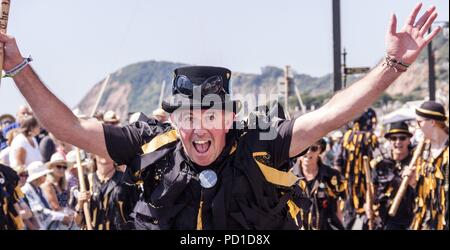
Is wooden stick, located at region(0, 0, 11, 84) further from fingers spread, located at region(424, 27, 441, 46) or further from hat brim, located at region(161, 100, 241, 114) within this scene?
fingers spread, located at region(424, 27, 441, 46)

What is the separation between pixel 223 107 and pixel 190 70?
0.33 meters

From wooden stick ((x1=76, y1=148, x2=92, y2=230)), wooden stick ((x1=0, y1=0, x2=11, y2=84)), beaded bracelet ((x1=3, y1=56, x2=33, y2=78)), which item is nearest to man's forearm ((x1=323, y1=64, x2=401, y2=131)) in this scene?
beaded bracelet ((x1=3, y1=56, x2=33, y2=78))

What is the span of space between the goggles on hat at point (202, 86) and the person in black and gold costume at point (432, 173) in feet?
13.9

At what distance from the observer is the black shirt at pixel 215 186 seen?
5.30 metres

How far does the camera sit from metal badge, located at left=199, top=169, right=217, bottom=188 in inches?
210

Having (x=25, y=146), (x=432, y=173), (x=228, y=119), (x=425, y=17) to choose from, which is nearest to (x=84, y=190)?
(x=25, y=146)

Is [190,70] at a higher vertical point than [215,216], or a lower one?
higher

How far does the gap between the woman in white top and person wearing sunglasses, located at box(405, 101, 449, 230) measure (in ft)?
14.5

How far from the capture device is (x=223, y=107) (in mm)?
5406

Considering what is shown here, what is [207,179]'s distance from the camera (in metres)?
5.34

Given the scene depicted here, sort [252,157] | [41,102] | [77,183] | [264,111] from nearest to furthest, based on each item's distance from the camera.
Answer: [41,102] → [252,157] → [264,111] → [77,183]
